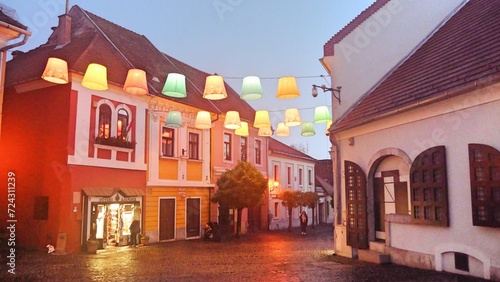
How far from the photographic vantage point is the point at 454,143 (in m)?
11.1

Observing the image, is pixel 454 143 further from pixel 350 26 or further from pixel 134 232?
pixel 134 232

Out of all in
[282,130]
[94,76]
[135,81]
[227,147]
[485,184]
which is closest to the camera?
[485,184]

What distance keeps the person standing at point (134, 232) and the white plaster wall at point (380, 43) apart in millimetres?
9903

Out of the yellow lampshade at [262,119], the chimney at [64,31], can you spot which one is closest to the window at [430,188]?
the yellow lampshade at [262,119]

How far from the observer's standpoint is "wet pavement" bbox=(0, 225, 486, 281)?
11570 mm

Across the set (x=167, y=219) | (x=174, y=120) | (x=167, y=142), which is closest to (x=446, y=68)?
(x=174, y=120)

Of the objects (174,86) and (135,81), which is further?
(174,86)

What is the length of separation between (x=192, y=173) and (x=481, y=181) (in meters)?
16.7

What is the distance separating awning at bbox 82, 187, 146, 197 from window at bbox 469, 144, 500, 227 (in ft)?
46.1

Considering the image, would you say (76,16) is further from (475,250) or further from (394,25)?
(475,250)

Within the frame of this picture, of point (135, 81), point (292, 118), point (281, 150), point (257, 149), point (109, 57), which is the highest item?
point (109, 57)

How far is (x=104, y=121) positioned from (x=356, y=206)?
37.2ft

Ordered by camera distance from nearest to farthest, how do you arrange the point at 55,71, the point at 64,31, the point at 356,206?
the point at 55,71, the point at 356,206, the point at 64,31

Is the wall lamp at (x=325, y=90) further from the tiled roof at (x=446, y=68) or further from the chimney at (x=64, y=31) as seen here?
Answer: the chimney at (x=64, y=31)
